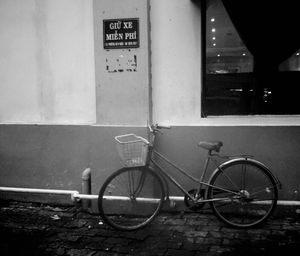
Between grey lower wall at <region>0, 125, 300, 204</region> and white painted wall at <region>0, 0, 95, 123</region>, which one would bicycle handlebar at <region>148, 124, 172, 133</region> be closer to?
grey lower wall at <region>0, 125, 300, 204</region>

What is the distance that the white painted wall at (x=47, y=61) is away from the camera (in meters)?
6.56

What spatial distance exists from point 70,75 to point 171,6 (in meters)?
2.09

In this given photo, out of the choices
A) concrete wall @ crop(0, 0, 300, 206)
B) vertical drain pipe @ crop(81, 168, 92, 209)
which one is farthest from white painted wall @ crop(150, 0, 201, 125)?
vertical drain pipe @ crop(81, 168, 92, 209)

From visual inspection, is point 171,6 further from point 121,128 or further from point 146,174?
point 146,174

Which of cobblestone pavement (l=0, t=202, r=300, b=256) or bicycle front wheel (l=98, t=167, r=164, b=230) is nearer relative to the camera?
cobblestone pavement (l=0, t=202, r=300, b=256)

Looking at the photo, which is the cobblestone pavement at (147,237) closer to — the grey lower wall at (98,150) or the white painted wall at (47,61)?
the grey lower wall at (98,150)

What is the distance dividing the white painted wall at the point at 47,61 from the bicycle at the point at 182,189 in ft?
4.25

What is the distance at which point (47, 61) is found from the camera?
266 inches

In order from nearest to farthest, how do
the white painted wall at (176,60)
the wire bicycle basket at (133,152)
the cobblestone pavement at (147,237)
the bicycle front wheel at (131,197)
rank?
the cobblestone pavement at (147,237), the wire bicycle basket at (133,152), the bicycle front wheel at (131,197), the white painted wall at (176,60)

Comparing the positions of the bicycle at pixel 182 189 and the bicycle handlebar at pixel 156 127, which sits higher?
the bicycle handlebar at pixel 156 127

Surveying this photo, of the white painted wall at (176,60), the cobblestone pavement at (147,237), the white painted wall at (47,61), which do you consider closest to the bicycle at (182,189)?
the cobblestone pavement at (147,237)

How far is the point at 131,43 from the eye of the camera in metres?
6.12

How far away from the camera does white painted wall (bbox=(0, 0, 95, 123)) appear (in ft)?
21.5

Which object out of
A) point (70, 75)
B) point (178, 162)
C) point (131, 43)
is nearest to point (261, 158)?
point (178, 162)
